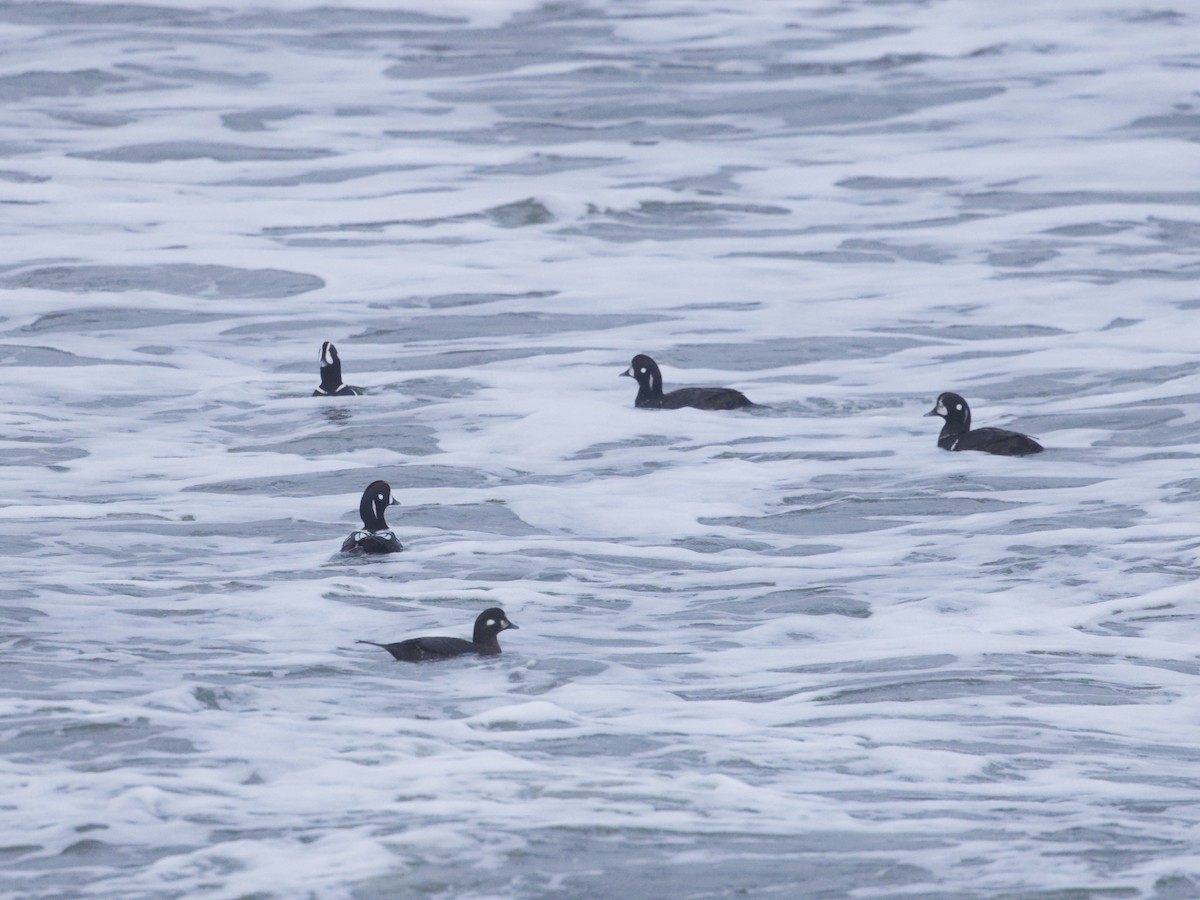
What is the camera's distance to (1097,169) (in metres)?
25.6

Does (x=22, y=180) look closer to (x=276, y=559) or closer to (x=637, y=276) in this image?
(x=637, y=276)

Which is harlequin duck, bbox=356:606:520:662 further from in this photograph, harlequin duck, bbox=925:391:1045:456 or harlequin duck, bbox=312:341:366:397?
harlequin duck, bbox=312:341:366:397

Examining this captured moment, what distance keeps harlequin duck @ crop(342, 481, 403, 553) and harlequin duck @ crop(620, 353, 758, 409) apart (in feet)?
14.3

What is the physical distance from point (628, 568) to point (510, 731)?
3.25m

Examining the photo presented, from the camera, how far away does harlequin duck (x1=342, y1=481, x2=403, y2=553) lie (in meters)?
11.2

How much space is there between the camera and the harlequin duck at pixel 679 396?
15445mm

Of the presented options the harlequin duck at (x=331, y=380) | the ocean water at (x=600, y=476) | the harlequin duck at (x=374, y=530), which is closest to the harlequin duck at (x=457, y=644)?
the ocean water at (x=600, y=476)

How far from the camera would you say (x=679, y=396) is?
1557 centimetres

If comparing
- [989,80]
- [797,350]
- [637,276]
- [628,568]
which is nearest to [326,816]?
[628,568]

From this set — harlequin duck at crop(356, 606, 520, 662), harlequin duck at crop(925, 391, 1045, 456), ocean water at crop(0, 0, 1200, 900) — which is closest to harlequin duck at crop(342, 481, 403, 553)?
ocean water at crop(0, 0, 1200, 900)

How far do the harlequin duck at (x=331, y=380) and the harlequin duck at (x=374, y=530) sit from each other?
14.4 ft

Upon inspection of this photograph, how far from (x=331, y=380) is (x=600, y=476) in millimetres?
2987

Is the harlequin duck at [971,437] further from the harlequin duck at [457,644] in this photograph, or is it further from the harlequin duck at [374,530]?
the harlequin duck at [457,644]

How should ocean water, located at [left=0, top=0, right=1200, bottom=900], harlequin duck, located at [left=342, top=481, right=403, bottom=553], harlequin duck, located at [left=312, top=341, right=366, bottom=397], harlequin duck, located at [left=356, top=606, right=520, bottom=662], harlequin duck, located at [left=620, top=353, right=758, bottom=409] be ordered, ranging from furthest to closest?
harlequin duck, located at [left=312, top=341, right=366, bottom=397], harlequin duck, located at [left=620, top=353, right=758, bottom=409], harlequin duck, located at [left=342, top=481, right=403, bottom=553], harlequin duck, located at [left=356, top=606, right=520, bottom=662], ocean water, located at [left=0, top=0, right=1200, bottom=900]
